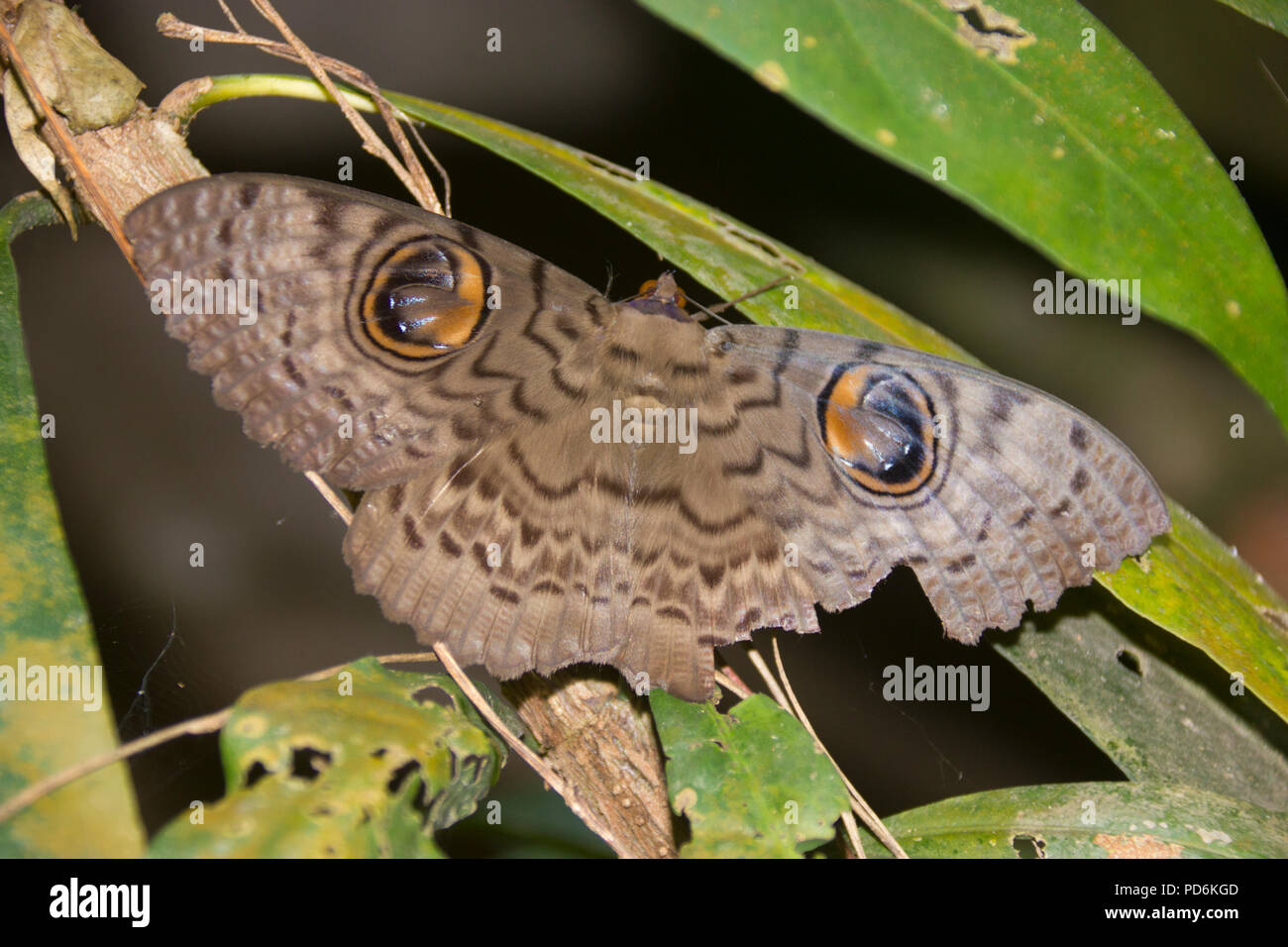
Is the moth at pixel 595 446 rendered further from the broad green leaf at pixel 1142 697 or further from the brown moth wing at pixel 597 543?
the broad green leaf at pixel 1142 697

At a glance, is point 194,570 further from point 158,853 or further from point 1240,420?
point 1240,420

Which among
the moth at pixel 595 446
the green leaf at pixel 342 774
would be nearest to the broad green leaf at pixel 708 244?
the moth at pixel 595 446

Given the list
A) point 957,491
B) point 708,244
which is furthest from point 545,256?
point 957,491

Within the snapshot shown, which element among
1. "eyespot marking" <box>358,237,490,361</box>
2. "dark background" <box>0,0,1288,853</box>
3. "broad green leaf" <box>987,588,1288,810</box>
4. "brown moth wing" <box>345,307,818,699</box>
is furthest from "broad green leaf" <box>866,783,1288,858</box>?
"eyespot marking" <box>358,237,490,361</box>

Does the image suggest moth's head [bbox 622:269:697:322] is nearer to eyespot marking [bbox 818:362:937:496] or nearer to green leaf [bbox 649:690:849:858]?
eyespot marking [bbox 818:362:937:496]

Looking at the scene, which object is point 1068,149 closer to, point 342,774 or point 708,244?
point 708,244
